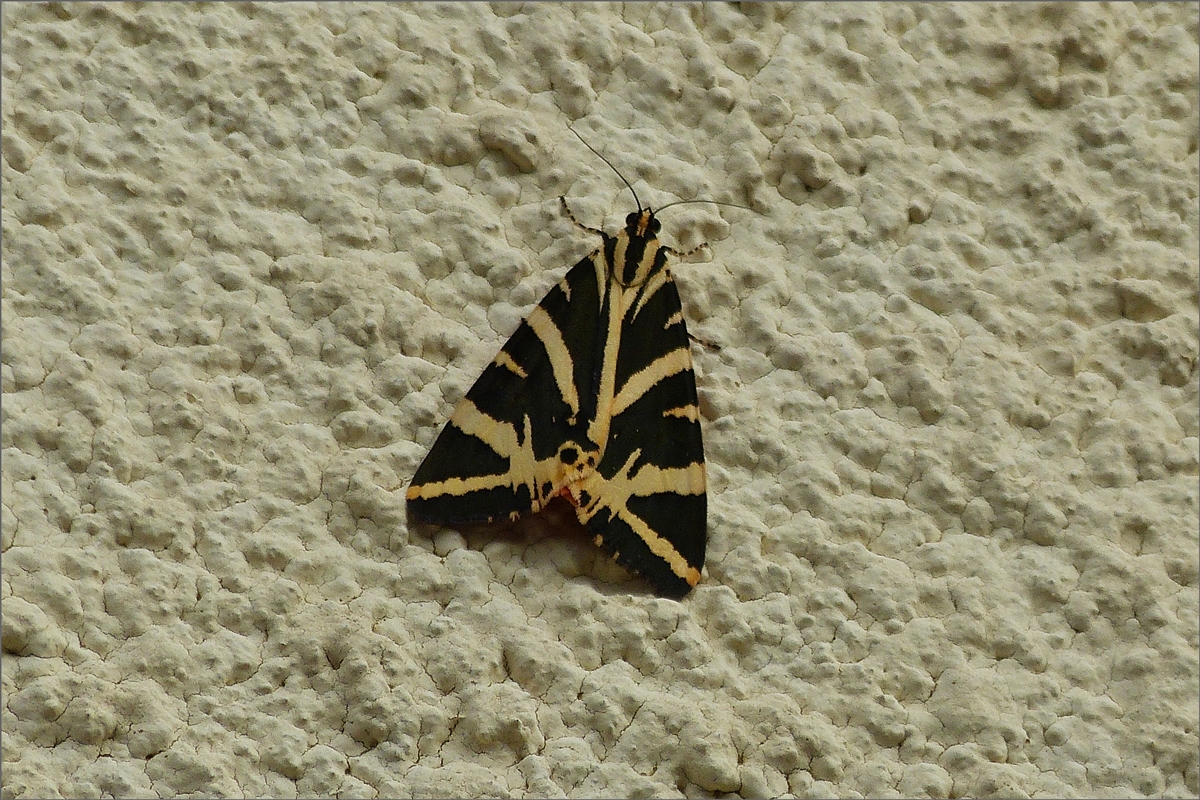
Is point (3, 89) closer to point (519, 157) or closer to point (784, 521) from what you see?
point (519, 157)

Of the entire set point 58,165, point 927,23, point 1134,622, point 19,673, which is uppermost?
point 927,23

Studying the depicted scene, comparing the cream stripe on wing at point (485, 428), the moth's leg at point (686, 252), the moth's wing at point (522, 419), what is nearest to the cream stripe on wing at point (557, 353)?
the moth's wing at point (522, 419)

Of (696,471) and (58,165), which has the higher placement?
(58,165)

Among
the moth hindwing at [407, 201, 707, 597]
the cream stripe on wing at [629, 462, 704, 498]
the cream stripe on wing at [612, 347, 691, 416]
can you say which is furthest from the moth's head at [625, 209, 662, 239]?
the cream stripe on wing at [629, 462, 704, 498]

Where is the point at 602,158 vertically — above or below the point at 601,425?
above

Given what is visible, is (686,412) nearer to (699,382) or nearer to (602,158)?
(699,382)

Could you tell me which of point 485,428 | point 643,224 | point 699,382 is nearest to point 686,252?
point 643,224

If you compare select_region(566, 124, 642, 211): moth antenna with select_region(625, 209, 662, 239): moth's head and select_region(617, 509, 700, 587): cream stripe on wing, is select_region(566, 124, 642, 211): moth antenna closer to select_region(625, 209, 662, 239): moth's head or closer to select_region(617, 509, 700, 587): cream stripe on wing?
select_region(625, 209, 662, 239): moth's head

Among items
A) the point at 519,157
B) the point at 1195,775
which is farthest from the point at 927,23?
the point at 1195,775
